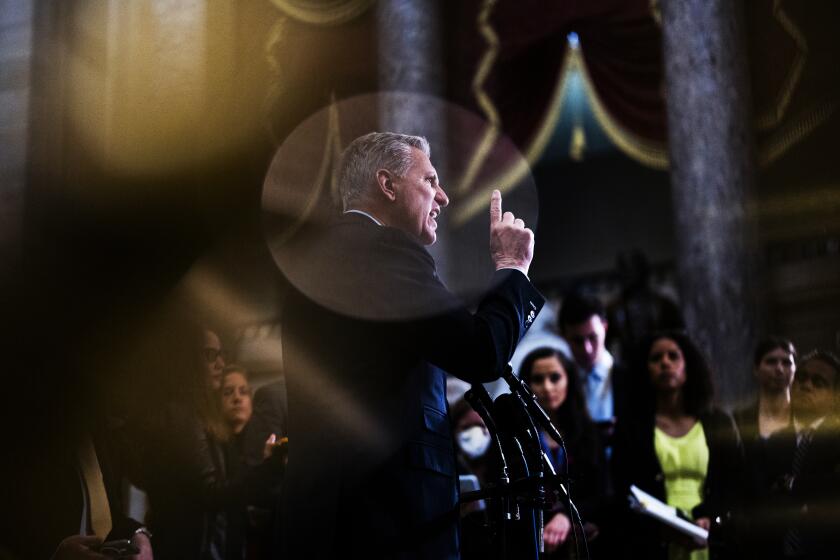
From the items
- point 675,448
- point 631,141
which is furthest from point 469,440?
point 631,141

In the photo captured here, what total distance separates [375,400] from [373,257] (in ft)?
0.95

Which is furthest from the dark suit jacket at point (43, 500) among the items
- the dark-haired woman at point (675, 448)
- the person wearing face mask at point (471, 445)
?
the dark-haired woman at point (675, 448)

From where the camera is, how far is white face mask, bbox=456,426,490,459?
182 inches

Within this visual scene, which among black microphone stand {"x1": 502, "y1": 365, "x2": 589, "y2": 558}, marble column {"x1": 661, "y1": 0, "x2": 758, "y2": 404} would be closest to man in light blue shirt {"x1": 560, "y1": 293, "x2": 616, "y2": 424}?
marble column {"x1": 661, "y1": 0, "x2": 758, "y2": 404}

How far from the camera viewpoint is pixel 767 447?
13.0ft

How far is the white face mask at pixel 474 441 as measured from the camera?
15.2 feet

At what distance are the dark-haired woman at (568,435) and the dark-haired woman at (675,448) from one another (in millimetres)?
101

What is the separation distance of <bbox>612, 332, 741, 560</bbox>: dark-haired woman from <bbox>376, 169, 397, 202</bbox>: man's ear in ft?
6.49

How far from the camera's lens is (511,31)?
8688mm

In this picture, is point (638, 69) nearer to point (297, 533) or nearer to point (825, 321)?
point (825, 321)

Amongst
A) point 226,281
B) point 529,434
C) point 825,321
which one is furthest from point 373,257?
point 825,321

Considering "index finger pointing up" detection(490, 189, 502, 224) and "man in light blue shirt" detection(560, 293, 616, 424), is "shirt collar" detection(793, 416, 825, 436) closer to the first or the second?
"man in light blue shirt" detection(560, 293, 616, 424)

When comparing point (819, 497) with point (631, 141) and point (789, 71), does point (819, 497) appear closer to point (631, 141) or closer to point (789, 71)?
point (789, 71)

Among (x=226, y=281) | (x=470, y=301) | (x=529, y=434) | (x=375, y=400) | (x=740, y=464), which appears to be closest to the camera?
(x=529, y=434)
